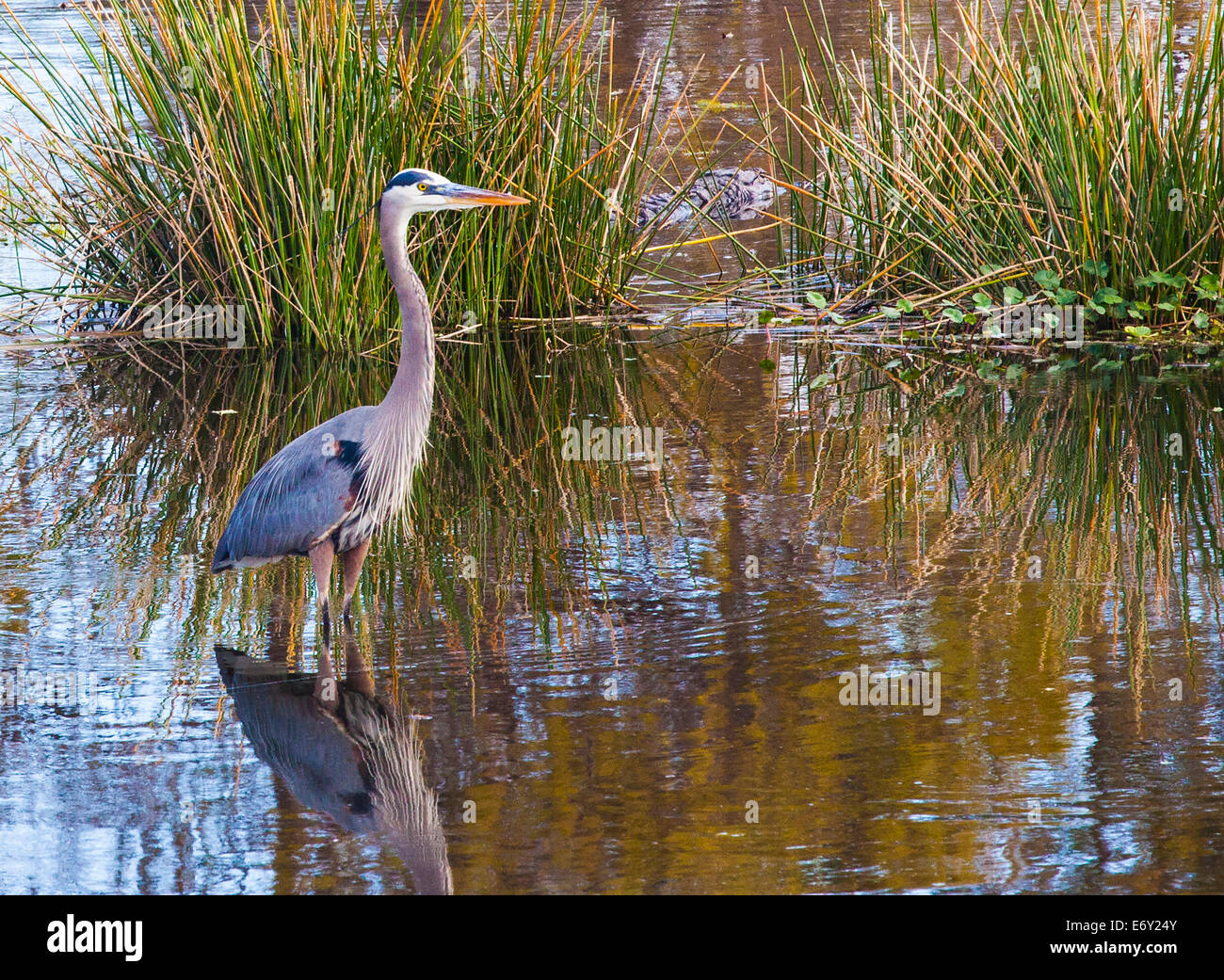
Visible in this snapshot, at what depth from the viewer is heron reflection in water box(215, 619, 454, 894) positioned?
395cm

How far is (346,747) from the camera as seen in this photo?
14.5 feet

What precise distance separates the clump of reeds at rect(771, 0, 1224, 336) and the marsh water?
1.61 feet

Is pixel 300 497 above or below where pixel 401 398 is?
below

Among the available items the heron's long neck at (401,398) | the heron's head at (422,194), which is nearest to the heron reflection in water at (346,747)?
the heron's long neck at (401,398)

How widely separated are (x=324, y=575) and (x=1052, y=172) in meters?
4.64

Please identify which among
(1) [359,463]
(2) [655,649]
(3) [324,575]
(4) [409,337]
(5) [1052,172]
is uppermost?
(5) [1052,172]

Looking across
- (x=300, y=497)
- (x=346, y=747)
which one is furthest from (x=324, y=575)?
(x=346, y=747)

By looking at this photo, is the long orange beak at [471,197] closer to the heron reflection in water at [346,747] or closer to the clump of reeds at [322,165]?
the heron reflection in water at [346,747]

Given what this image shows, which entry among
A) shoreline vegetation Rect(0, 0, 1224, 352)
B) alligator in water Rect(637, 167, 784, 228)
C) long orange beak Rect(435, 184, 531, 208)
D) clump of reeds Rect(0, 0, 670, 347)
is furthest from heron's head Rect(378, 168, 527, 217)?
alligator in water Rect(637, 167, 784, 228)

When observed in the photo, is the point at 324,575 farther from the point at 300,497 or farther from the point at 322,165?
the point at 322,165

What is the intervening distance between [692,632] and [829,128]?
4035 mm

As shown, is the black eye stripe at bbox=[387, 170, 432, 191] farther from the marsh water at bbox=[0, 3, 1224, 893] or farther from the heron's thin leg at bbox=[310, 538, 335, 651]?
the marsh water at bbox=[0, 3, 1224, 893]

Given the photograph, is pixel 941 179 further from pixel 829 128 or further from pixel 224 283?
pixel 224 283
